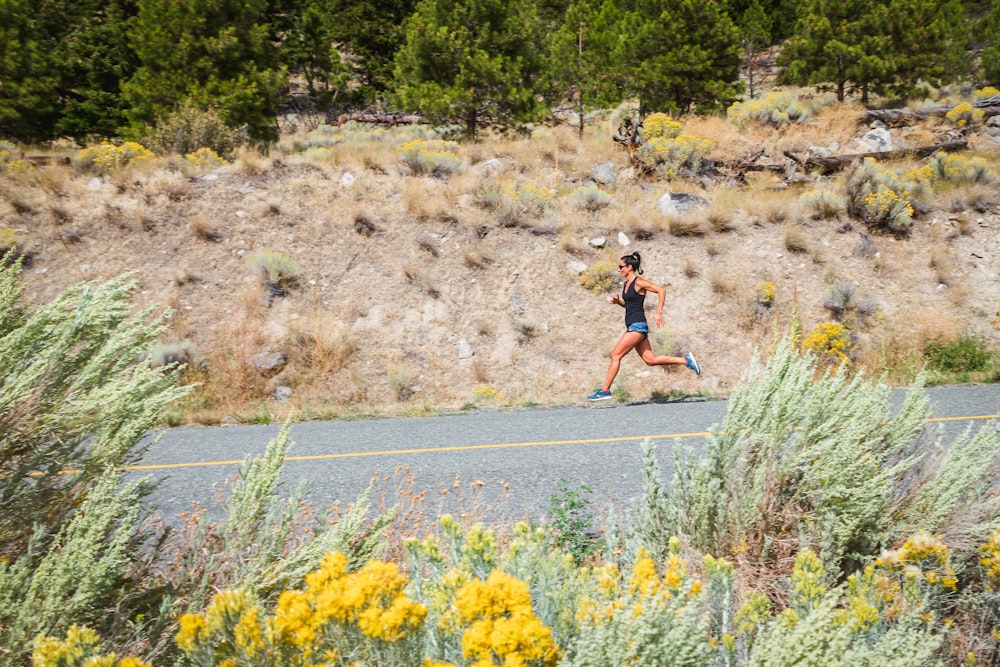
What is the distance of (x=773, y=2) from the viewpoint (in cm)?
4244

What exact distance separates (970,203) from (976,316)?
3.98m

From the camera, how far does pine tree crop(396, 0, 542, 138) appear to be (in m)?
16.9

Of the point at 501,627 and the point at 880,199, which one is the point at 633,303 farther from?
the point at 880,199

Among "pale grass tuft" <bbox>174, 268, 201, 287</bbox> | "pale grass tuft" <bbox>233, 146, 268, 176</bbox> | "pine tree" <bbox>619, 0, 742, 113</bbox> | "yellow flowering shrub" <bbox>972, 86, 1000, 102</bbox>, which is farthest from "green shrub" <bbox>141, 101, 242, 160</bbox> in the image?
"yellow flowering shrub" <bbox>972, 86, 1000, 102</bbox>

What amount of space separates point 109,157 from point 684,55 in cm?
1742

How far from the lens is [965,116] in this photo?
1869 centimetres

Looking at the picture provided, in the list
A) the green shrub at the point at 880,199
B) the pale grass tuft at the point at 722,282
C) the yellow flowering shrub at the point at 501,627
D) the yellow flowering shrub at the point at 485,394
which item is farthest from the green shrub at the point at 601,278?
the yellow flowering shrub at the point at 501,627

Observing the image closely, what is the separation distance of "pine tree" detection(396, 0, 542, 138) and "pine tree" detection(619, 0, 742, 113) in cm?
458

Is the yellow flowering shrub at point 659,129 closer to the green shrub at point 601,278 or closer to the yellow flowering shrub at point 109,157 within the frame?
the green shrub at point 601,278

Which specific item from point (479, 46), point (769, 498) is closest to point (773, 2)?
point (479, 46)

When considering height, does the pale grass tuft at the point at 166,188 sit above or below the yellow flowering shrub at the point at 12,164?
below

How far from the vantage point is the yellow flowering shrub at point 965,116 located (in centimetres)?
1859

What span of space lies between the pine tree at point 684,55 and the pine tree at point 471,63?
15.0ft

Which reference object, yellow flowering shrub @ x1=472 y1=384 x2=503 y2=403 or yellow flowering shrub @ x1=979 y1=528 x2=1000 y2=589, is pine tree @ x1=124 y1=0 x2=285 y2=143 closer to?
yellow flowering shrub @ x1=472 y1=384 x2=503 y2=403
